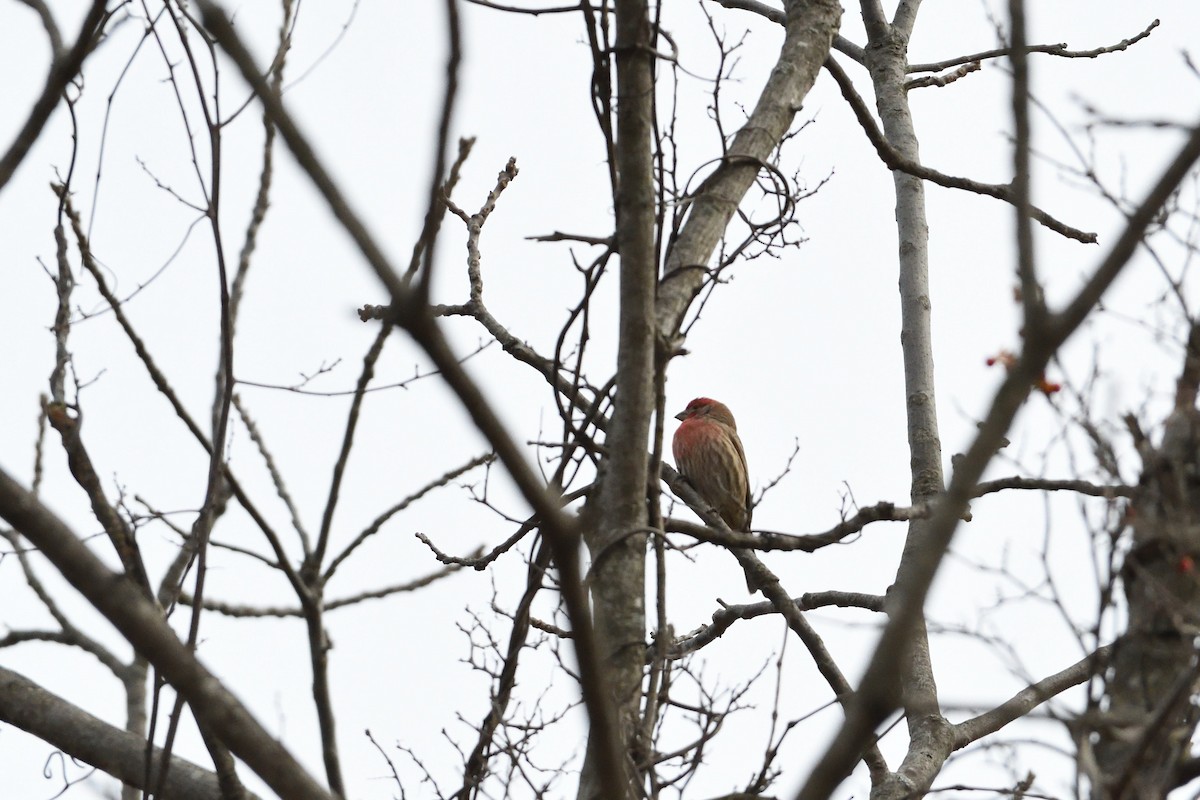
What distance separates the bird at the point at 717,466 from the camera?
8305 mm

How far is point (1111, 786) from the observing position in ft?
7.30

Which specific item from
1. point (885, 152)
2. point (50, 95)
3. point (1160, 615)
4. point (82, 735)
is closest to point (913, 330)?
point (885, 152)

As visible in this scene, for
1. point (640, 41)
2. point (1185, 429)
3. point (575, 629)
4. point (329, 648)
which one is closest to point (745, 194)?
point (640, 41)

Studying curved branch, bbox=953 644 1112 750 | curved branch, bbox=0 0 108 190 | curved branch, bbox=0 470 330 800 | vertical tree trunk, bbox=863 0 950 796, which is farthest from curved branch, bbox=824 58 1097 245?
curved branch, bbox=0 470 330 800

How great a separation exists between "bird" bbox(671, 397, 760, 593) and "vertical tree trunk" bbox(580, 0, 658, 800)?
557 cm

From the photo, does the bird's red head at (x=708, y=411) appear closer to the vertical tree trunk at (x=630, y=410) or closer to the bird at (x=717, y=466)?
the bird at (x=717, y=466)

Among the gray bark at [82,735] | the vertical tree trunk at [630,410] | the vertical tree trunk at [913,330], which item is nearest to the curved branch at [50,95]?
the vertical tree trunk at [630,410]

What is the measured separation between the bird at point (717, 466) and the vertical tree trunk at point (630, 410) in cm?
557

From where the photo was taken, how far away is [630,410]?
2566 millimetres

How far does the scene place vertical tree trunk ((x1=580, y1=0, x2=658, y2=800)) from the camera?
2.56 meters

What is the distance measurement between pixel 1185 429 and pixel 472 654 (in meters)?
2.90

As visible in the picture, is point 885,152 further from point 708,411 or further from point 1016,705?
point 708,411

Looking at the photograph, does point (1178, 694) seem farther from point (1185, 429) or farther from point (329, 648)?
point (329, 648)

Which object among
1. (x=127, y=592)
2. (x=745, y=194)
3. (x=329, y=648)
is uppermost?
(x=745, y=194)
